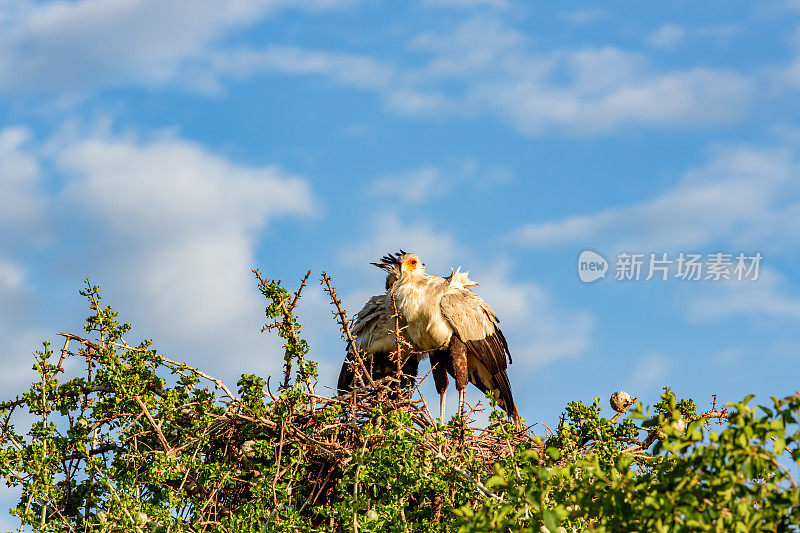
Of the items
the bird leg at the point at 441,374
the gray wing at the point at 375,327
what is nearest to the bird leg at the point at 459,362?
the bird leg at the point at 441,374

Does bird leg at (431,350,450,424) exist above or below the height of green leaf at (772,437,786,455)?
above

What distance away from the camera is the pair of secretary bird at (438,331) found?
343 inches

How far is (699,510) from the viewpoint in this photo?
137 inches

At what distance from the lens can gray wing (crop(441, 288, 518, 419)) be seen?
8758mm

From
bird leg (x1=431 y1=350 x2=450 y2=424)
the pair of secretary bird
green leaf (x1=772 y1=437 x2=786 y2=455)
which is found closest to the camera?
green leaf (x1=772 y1=437 x2=786 y2=455)

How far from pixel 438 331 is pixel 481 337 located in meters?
0.48

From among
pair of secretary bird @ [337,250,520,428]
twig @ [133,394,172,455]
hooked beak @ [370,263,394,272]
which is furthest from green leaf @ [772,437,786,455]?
hooked beak @ [370,263,394,272]

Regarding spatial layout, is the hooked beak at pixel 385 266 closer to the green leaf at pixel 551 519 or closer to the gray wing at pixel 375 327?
the gray wing at pixel 375 327

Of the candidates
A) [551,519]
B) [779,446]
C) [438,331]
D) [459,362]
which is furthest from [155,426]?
Answer: [779,446]

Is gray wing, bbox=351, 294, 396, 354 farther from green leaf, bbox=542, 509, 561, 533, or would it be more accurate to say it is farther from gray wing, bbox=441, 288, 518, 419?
green leaf, bbox=542, 509, 561, 533

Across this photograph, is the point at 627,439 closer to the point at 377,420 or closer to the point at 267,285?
the point at 377,420

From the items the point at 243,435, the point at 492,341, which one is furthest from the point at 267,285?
the point at 492,341

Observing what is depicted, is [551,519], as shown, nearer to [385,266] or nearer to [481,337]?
[481,337]

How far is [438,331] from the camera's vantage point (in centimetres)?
870
